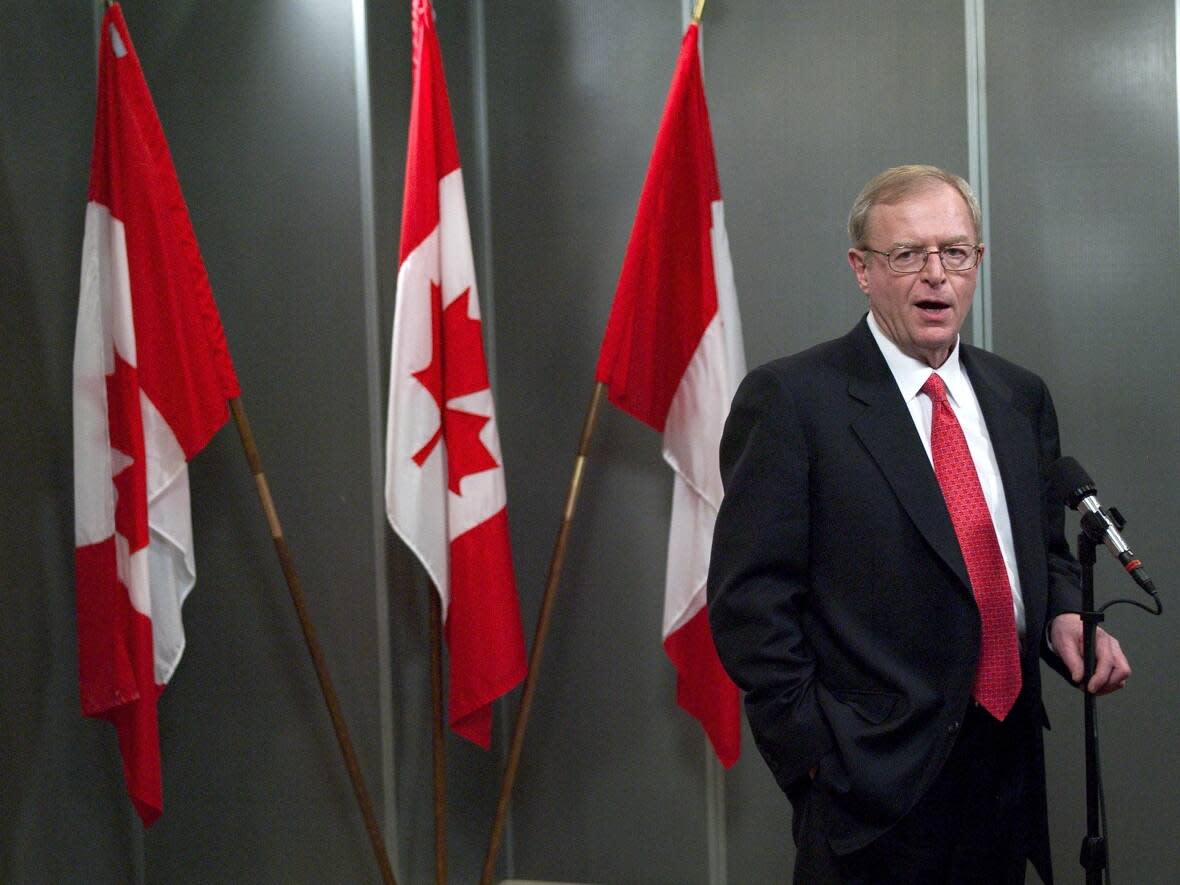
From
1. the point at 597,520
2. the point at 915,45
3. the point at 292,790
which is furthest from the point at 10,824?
the point at 915,45

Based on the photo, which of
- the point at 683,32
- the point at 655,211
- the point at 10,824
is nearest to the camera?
the point at 10,824

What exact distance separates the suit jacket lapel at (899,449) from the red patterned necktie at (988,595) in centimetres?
4

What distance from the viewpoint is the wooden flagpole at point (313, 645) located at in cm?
287

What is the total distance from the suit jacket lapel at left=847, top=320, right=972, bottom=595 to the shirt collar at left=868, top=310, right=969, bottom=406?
0.6 inches

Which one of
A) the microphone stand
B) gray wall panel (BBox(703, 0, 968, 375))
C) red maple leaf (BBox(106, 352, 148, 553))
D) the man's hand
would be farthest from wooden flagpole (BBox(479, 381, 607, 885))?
the microphone stand

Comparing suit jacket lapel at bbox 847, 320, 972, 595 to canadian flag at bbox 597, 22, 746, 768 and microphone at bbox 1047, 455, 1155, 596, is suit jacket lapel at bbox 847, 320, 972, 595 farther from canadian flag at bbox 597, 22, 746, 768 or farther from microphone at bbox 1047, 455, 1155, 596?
canadian flag at bbox 597, 22, 746, 768

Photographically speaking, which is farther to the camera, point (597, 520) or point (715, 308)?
point (597, 520)

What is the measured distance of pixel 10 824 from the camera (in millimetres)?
2715

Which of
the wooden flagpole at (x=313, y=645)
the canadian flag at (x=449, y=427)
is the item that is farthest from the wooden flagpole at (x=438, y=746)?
the wooden flagpole at (x=313, y=645)

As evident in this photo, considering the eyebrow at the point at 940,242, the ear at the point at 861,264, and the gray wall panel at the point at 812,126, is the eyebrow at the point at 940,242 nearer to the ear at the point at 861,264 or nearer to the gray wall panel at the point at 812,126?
the ear at the point at 861,264

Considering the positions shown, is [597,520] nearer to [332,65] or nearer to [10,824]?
[332,65]

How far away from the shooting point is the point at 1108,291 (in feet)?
10.4

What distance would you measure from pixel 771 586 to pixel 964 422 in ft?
1.45

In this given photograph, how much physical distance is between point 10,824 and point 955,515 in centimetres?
207
